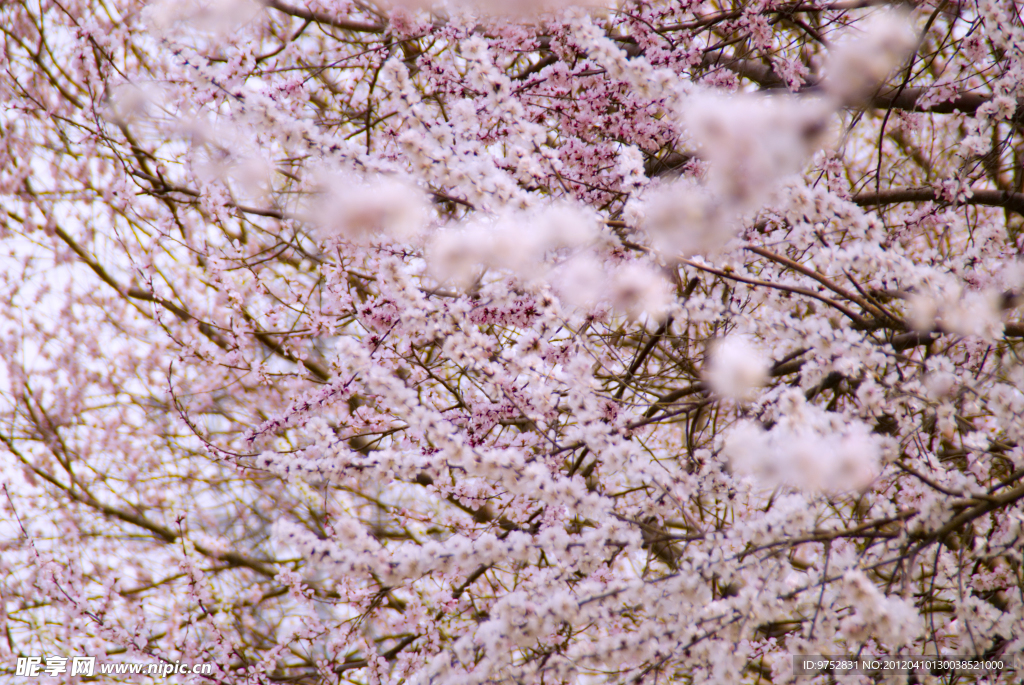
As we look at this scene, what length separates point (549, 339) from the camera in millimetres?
3148

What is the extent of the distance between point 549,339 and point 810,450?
1.61 meters

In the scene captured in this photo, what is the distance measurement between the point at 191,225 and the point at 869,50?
5465mm

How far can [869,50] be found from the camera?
9.05 ft

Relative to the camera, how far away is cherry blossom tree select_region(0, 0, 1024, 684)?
2186mm

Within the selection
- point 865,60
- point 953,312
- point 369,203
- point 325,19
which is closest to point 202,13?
point 325,19

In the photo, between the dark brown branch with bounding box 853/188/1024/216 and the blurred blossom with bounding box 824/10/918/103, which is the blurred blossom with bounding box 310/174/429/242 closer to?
the blurred blossom with bounding box 824/10/918/103

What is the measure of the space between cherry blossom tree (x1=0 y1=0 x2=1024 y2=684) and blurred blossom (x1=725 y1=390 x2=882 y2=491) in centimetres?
1

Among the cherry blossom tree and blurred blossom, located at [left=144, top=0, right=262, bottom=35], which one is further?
blurred blossom, located at [left=144, top=0, right=262, bottom=35]

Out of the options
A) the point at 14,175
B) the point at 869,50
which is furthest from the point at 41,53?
the point at 869,50

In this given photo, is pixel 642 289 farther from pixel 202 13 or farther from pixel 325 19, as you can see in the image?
pixel 325 19

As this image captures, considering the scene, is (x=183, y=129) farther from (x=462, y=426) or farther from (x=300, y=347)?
(x=462, y=426)
